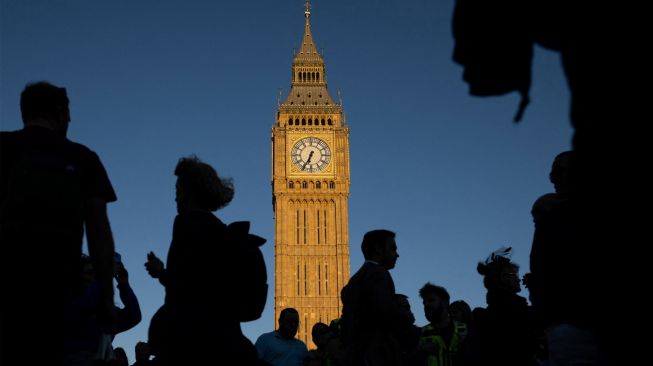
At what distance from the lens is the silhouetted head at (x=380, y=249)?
627 centimetres

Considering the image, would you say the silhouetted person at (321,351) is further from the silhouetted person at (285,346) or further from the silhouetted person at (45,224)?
the silhouetted person at (45,224)

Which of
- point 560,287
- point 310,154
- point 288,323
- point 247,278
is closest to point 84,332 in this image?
point 247,278

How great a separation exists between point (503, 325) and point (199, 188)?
88.1 inches

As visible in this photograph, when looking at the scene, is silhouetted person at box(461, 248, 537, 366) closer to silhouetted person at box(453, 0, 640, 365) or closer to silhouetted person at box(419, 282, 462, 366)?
silhouetted person at box(419, 282, 462, 366)

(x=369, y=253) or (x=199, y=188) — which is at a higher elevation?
(x=369, y=253)

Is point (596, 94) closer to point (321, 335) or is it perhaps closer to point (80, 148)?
point (80, 148)

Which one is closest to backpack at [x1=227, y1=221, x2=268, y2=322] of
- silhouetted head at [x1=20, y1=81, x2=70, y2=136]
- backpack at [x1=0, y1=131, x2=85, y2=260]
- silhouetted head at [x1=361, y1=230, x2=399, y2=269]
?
backpack at [x1=0, y1=131, x2=85, y2=260]

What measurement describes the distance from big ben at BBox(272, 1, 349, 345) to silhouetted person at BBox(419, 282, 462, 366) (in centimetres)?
4644

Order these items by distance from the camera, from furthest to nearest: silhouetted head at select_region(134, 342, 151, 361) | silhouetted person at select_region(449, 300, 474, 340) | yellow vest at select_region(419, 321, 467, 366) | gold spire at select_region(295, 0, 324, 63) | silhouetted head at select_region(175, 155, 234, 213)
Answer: gold spire at select_region(295, 0, 324, 63)
silhouetted head at select_region(134, 342, 151, 361)
silhouetted person at select_region(449, 300, 474, 340)
yellow vest at select_region(419, 321, 467, 366)
silhouetted head at select_region(175, 155, 234, 213)

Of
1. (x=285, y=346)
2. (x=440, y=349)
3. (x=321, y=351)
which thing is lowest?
(x=440, y=349)

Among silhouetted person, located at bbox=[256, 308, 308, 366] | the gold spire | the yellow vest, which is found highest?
the gold spire

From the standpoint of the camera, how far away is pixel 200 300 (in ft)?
13.0

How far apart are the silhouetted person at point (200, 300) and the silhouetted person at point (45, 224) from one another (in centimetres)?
44

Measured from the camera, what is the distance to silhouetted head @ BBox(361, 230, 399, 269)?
247 inches
